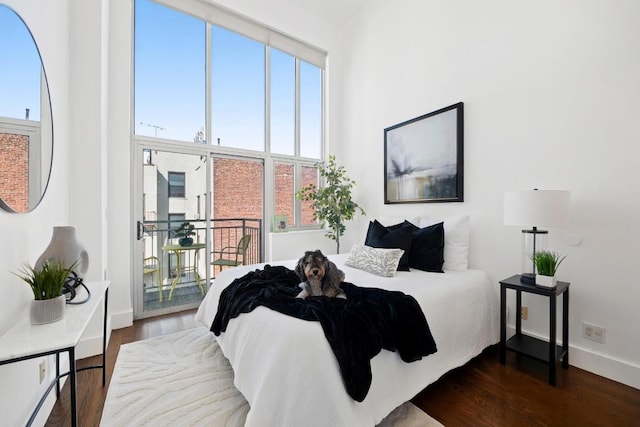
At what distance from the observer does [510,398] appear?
172cm

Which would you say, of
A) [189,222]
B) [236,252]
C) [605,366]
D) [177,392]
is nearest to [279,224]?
[236,252]

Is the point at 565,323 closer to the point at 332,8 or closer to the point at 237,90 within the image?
the point at 237,90

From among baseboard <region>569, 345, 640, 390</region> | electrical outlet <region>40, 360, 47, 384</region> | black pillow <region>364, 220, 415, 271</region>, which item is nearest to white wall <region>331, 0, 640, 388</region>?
baseboard <region>569, 345, 640, 390</region>

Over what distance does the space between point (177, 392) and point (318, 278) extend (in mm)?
1172

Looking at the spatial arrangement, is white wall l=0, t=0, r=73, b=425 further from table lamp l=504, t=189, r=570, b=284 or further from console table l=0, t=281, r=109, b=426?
table lamp l=504, t=189, r=570, b=284

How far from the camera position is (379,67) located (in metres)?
3.79

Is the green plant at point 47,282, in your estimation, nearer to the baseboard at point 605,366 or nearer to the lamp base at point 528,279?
the lamp base at point 528,279

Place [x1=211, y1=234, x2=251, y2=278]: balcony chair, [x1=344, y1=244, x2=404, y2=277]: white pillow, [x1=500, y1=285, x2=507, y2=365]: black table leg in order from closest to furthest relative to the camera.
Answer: [x1=500, y1=285, x2=507, y2=365]: black table leg
[x1=344, y1=244, x2=404, y2=277]: white pillow
[x1=211, y1=234, x2=251, y2=278]: balcony chair

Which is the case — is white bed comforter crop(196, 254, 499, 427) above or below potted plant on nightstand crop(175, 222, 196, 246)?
below

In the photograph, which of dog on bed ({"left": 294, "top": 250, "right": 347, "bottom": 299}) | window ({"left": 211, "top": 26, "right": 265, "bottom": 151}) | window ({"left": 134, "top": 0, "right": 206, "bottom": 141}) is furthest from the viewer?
window ({"left": 211, "top": 26, "right": 265, "bottom": 151})

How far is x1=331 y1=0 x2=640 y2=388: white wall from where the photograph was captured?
6.14 feet

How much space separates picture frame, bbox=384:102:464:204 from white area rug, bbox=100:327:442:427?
2115 millimetres

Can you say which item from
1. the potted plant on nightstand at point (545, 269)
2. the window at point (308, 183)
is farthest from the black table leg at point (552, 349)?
the window at point (308, 183)

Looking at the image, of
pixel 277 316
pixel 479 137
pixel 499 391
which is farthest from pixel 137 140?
pixel 499 391
